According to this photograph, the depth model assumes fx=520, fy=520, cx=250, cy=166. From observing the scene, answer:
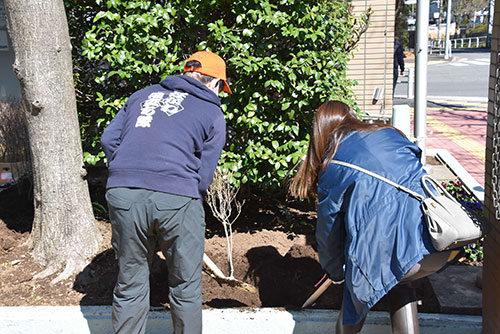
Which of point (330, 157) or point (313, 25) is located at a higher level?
point (313, 25)

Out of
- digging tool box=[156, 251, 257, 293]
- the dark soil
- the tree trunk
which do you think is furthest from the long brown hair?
the tree trunk

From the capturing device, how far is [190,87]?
3.15 metres

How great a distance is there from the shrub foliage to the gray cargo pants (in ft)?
4.71

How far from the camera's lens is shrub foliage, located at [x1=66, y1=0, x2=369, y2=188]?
Answer: 13.8 ft

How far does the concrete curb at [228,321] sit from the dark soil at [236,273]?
0.53ft

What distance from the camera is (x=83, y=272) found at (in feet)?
14.2

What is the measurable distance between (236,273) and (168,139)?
1.80 meters

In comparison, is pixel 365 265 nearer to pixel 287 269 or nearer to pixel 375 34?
pixel 287 269

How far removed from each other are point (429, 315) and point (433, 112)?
34.3 ft

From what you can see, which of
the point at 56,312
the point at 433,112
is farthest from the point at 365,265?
the point at 433,112

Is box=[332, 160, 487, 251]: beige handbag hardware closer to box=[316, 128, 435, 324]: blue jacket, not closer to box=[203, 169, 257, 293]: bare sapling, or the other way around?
box=[316, 128, 435, 324]: blue jacket

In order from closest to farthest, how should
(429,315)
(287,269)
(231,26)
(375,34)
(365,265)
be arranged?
(365,265)
(429,315)
(287,269)
(231,26)
(375,34)

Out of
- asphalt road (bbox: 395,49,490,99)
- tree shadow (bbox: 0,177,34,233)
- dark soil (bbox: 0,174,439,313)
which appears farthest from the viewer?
asphalt road (bbox: 395,49,490,99)

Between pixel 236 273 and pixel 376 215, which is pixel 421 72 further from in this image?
pixel 376 215
